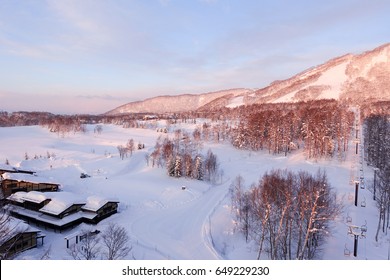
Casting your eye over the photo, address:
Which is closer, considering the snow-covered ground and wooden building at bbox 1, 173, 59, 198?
the snow-covered ground

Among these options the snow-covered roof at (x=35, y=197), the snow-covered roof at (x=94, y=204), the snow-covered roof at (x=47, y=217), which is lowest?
the snow-covered roof at (x=47, y=217)

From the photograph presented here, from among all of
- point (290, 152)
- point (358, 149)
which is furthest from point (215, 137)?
point (358, 149)

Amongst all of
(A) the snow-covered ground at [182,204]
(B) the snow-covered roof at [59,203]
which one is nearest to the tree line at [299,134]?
(A) the snow-covered ground at [182,204]

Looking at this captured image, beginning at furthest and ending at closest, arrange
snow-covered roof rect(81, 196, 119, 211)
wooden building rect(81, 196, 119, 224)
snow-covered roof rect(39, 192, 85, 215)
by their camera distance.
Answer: snow-covered roof rect(81, 196, 119, 211)
wooden building rect(81, 196, 119, 224)
snow-covered roof rect(39, 192, 85, 215)

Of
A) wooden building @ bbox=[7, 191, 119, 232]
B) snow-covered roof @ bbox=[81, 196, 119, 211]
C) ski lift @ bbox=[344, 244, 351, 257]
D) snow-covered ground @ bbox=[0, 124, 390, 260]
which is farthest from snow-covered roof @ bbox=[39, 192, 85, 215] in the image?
ski lift @ bbox=[344, 244, 351, 257]

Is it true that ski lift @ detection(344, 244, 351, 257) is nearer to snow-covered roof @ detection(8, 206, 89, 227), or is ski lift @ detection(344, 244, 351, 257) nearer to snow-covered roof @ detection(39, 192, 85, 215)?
snow-covered roof @ detection(8, 206, 89, 227)

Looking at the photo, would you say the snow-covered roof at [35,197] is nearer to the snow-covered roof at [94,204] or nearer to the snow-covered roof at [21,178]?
the snow-covered roof at [94,204]
